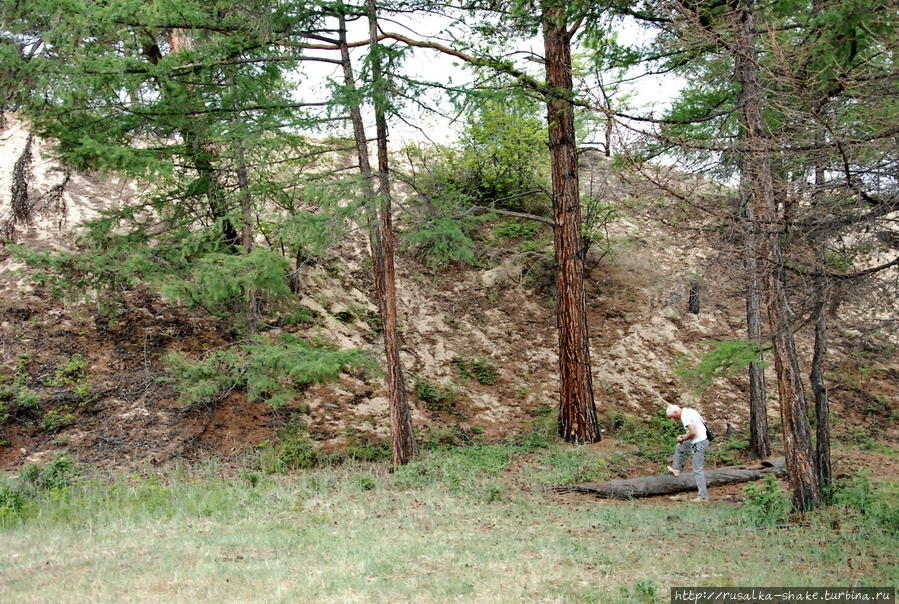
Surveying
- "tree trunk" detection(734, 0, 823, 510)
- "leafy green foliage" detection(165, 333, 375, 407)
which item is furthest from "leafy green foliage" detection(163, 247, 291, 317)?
"tree trunk" detection(734, 0, 823, 510)

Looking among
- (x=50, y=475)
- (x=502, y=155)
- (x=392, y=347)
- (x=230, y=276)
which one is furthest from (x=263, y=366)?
(x=502, y=155)

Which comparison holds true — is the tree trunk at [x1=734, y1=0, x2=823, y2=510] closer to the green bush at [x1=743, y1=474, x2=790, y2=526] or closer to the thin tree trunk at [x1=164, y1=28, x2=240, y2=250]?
the green bush at [x1=743, y1=474, x2=790, y2=526]

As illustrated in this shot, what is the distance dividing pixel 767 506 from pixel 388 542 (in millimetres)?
4919

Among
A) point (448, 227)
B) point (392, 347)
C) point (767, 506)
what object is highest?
point (448, 227)

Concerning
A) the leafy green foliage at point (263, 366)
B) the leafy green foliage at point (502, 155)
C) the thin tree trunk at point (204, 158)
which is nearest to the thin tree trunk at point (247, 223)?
the thin tree trunk at point (204, 158)

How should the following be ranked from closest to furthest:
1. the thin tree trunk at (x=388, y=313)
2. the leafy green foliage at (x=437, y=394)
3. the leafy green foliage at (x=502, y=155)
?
the thin tree trunk at (x=388, y=313) < the leafy green foliage at (x=437, y=394) < the leafy green foliage at (x=502, y=155)

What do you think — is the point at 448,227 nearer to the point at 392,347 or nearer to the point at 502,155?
the point at 392,347

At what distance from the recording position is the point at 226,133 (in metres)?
→ 10.8

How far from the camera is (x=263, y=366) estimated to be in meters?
11.9

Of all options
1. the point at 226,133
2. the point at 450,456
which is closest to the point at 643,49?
the point at 226,133

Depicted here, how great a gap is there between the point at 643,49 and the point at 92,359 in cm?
1207

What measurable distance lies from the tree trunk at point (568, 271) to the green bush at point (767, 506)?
5.27 meters

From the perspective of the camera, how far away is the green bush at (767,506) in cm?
811

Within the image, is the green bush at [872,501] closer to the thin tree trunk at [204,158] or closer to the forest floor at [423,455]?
the forest floor at [423,455]
